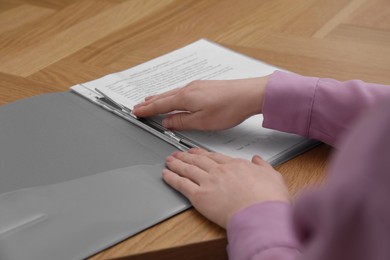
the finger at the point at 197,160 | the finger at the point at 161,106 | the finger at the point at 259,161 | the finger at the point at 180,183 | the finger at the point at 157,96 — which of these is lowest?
the finger at the point at 259,161

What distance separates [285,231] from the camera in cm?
64

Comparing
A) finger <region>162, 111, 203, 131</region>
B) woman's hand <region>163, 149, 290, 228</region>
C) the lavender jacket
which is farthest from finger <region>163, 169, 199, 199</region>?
the lavender jacket

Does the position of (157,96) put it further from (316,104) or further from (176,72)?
(316,104)

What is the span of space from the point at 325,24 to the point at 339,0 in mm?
116

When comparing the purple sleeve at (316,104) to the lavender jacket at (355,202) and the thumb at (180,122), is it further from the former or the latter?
the lavender jacket at (355,202)

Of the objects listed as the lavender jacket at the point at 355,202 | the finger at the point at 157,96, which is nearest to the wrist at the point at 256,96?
the finger at the point at 157,96

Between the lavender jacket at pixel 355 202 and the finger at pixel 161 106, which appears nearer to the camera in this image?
the lavender jacket at pixel 355 202

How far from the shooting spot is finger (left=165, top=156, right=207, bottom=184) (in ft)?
2.56

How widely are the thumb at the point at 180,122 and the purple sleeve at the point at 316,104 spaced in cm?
9

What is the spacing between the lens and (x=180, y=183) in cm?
77

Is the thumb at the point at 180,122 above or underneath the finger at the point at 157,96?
underneath

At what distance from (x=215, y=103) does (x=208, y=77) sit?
119mm

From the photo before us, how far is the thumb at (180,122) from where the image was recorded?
891 millimetres

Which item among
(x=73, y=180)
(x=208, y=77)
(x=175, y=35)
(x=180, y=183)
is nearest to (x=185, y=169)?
(x=180, y=183)
